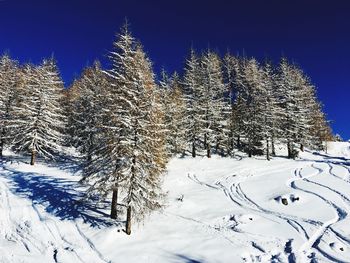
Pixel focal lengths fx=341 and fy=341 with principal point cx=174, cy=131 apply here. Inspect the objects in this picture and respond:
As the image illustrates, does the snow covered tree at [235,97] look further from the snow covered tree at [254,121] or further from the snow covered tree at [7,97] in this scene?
the snow covered tree at [7,97]

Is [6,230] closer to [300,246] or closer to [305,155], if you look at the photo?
[300,246]

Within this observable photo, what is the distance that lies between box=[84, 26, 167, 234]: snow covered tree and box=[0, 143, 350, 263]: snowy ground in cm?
224

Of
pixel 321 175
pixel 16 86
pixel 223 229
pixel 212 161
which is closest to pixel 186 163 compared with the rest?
pixel 212 161

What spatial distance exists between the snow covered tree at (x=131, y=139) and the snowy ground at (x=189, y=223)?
2240mm

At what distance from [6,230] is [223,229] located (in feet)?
45.3

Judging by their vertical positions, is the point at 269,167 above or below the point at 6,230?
above

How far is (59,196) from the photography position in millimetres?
27578

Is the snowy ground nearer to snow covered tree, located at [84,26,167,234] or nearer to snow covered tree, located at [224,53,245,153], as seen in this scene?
snow covered tree, located at [84,26,167,234]

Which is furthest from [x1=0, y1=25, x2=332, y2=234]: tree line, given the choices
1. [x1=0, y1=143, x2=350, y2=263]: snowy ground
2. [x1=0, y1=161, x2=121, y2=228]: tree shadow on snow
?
[x1=0, y1=143, x2=350, y2=263]: snowy ground

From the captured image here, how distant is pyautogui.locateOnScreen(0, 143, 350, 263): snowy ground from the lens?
19.1 m

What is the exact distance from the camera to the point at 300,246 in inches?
786

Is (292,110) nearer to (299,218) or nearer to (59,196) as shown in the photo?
(299,218)

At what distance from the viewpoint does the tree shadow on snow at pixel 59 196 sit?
78.1 feet

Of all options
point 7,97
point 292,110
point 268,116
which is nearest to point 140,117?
point 7,97
